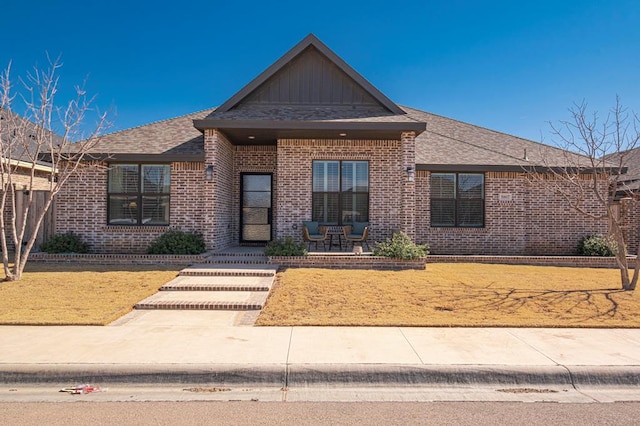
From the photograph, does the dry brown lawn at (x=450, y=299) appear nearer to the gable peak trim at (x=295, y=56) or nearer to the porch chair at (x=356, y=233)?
the porch chair at (x=356, y=233)

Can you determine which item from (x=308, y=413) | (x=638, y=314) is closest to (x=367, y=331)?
(x=308, y=413)

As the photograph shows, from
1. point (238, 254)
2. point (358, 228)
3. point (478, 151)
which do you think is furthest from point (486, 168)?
point (238, 254)

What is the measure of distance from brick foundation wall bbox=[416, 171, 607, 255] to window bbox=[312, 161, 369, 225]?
1.91 metres

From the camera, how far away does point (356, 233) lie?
1349 centimetres

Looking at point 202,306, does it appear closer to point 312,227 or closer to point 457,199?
point 312,227

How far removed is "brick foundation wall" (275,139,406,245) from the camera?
1375 centimetres

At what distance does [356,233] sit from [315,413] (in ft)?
31.2

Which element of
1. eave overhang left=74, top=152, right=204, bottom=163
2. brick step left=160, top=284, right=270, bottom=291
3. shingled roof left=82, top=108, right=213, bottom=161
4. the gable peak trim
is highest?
the gable peak trim

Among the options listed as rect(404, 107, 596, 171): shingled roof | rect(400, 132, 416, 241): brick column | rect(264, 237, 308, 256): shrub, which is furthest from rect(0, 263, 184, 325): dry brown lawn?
rect(404, 107, 596, 171): shingled roof

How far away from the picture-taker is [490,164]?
47.0 ft

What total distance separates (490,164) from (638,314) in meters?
7.50

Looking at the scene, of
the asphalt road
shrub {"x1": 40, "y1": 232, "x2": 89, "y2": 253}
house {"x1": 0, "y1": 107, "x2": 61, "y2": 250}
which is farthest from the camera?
shrub {"x1": 40, "y1": 232, "x2": 89, "y2": 253}

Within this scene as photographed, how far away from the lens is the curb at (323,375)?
482cm

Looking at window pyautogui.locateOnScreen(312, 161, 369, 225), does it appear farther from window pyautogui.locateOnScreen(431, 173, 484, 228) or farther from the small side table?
window pyautogui.locateOnScreen(431, 173, 484, 228)
